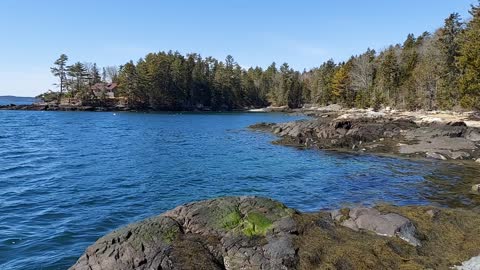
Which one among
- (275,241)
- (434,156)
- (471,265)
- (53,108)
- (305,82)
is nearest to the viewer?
(471,265)

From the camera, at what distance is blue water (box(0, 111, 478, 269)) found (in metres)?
13.7

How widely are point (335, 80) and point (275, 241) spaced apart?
4910 inches

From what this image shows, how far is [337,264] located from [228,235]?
115 inches

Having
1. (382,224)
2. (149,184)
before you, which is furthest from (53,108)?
(382,224)

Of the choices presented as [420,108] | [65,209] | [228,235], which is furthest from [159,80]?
[228,235]

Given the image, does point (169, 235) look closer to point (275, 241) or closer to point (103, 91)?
point (275, 241)

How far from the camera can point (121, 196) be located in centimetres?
1886

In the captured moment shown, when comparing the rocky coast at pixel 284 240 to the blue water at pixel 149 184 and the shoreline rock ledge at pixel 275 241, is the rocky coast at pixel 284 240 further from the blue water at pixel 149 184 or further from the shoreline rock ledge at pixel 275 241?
the blue water at pixel 149 184

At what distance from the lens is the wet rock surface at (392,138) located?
31.3 meters

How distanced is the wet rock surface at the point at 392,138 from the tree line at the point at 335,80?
35.1ft

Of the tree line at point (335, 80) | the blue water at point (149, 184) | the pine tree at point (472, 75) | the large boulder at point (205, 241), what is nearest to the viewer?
the large boulder at point (205, 241)

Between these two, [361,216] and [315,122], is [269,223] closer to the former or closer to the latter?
[361,216]

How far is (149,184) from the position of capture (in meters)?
21.8

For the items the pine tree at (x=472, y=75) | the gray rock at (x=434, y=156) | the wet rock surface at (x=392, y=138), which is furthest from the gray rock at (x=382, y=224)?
the pine tree at (x=472, y=75)
